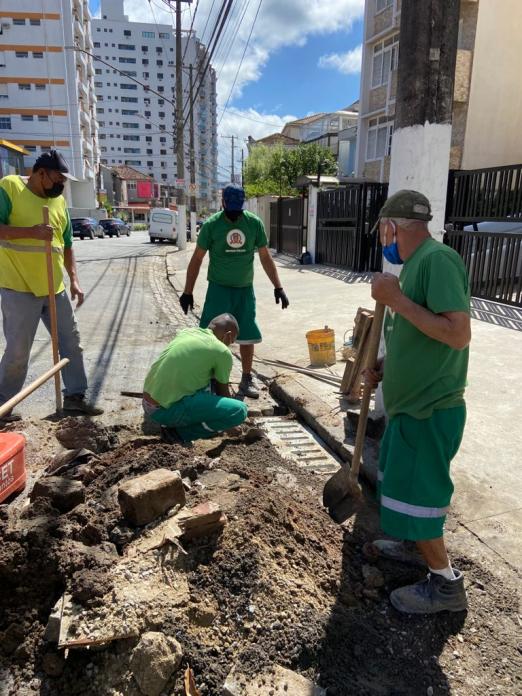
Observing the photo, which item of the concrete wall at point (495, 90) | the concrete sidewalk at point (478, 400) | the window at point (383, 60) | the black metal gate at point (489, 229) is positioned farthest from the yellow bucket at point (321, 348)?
the window at point (383, 60)

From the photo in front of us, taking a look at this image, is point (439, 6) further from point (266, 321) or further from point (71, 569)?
point (266, 321)

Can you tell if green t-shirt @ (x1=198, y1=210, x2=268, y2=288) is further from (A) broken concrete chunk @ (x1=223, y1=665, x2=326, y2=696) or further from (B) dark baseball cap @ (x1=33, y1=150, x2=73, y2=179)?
(A) broken concrete chunk @ (x1=223, y1=665, x2=326, y2=696)

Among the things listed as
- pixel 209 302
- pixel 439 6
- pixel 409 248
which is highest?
pixel 439 6

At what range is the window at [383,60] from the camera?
2162cm

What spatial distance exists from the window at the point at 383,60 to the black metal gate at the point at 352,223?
1086 cm

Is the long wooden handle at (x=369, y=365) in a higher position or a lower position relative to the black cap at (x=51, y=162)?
lower

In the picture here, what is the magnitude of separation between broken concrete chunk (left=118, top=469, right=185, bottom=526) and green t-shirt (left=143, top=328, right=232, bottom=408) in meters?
1.13

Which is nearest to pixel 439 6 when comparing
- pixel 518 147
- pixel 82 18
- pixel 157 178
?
pixel 518 147

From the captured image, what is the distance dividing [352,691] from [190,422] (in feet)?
6.81

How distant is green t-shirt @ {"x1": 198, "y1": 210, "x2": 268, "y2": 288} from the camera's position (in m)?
4.66

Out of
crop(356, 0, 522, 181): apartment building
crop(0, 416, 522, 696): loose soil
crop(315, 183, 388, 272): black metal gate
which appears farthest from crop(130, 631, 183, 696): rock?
crop(356, 0, 522, 181): apartment building

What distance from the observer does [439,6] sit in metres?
3.11

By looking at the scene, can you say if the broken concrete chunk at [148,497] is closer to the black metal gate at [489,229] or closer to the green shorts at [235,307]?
the green shorts at [235,307]

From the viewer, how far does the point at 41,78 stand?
4934cm
